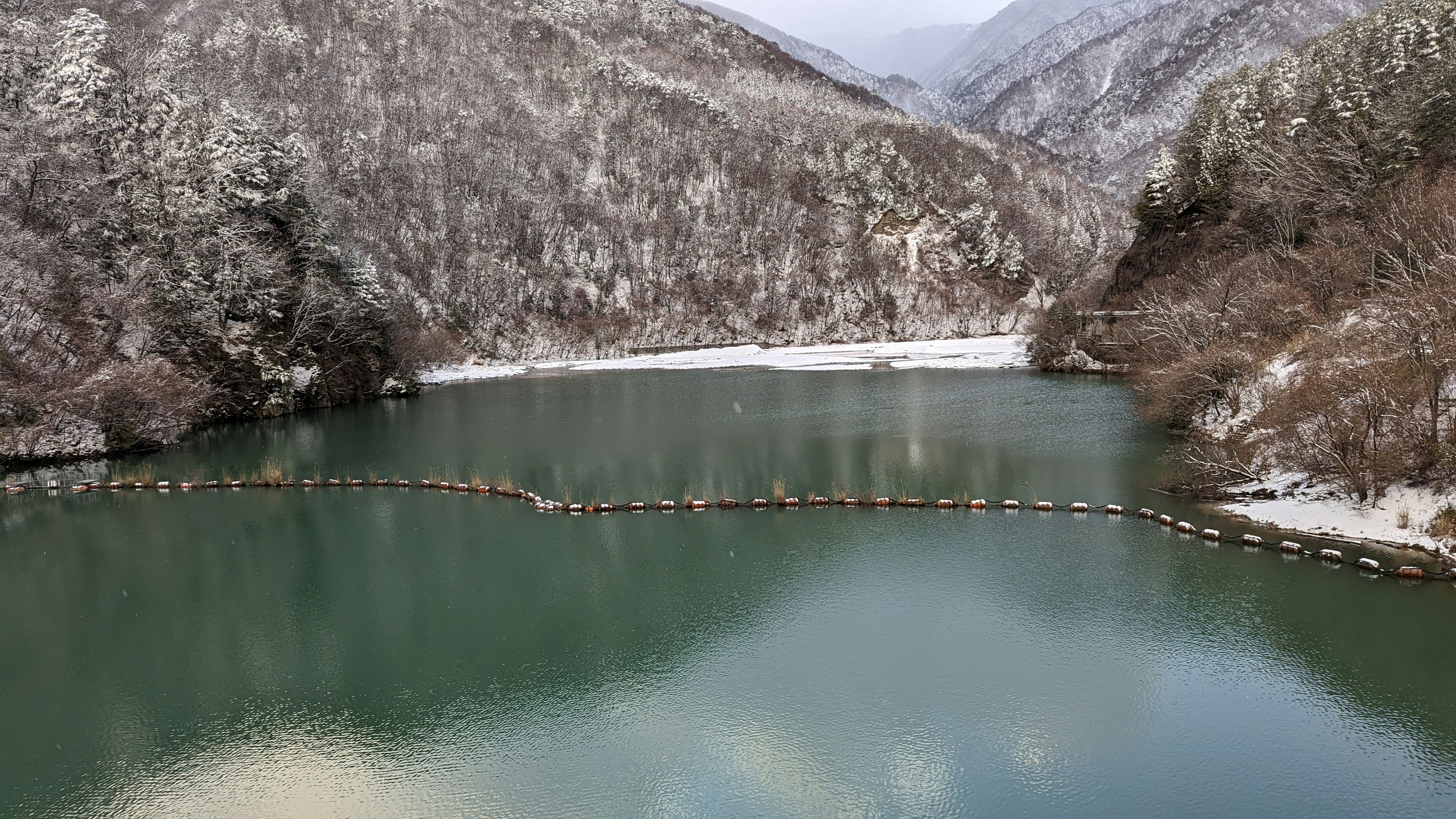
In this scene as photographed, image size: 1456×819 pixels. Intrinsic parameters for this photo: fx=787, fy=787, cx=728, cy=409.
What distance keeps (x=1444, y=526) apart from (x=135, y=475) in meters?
37.0

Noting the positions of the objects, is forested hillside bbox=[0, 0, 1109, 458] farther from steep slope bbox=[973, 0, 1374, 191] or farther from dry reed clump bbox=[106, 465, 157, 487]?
steep slope bbox=[973, 0, 1374, 191]

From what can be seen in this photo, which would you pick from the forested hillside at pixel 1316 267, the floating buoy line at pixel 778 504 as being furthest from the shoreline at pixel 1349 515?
the floating buoy line at pixel 778 504

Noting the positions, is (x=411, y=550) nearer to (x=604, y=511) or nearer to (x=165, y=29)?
(x=604, y=511)

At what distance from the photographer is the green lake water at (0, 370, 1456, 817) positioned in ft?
30.4

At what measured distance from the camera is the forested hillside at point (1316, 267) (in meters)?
17.1

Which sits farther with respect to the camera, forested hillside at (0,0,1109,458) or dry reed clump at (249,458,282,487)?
forested hillside at (0,0,1109,458)

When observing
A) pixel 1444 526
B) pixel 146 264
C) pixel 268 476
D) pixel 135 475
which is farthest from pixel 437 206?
pixel 1444 526

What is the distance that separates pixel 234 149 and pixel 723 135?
7819 centimetres

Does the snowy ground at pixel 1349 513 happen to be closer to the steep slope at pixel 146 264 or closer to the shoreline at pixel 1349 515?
the shoreline at pixel 1349 515

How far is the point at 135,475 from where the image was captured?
90.6 ft

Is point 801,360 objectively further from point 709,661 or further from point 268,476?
point 709,661

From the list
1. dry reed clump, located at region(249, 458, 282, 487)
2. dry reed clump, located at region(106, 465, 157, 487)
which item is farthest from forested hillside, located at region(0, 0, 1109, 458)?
dry reed clump, located at region(249, 458, 282, 487)

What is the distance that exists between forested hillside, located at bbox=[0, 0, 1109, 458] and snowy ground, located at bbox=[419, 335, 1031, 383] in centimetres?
506

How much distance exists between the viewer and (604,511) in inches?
866
